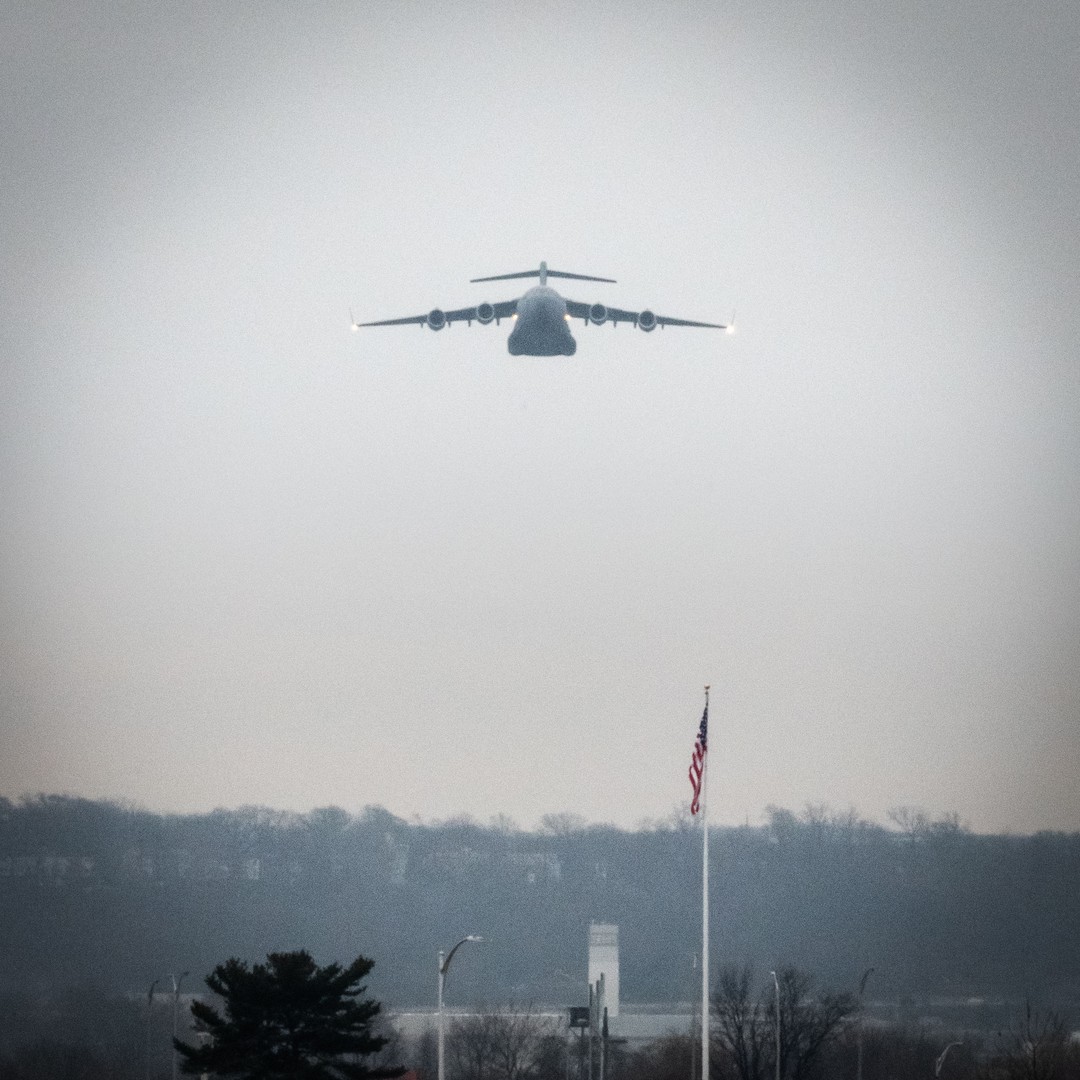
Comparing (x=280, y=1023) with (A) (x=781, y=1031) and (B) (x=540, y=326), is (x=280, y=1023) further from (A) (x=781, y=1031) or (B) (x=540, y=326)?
(B) (x=540, y=326)

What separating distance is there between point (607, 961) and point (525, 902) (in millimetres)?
27111

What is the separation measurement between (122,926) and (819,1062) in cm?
4471

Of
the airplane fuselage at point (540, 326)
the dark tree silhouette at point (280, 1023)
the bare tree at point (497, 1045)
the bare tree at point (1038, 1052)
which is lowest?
the bare tree at point (497, 1045)

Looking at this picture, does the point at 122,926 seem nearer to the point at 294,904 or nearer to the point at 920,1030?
the point at 294,904

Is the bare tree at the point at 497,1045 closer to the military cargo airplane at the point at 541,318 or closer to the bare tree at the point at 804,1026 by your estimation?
the bare tree at the point at 804,1026

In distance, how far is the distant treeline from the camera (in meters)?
108

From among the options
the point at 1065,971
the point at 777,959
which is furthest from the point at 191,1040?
the point at 1065,971

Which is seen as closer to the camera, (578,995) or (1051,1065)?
(1051,1065)

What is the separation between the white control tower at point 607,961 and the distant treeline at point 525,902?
6.06 meters

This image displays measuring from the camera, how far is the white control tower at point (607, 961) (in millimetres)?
97312

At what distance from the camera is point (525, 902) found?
5054 inches

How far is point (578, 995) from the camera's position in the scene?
371 feet

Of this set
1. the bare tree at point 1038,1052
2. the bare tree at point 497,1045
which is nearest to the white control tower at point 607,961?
the bare tree at point 497,1045

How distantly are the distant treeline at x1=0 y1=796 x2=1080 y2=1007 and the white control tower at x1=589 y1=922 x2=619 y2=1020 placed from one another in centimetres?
606
